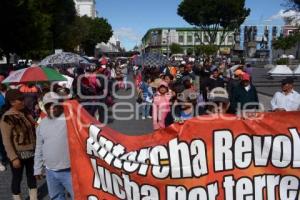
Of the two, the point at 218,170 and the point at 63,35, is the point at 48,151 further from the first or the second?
the point at 63,35

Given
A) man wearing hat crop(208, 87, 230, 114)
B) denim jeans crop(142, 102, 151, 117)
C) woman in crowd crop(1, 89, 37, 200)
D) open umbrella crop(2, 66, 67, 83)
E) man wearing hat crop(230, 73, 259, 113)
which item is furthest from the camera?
denim jeans crop(142, 102, 151, 117)

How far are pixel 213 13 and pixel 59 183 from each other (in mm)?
68609

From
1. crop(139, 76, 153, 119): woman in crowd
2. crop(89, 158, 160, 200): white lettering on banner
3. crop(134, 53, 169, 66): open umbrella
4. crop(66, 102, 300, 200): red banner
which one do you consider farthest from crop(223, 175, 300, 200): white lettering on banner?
crop(134, 53, 169, 66): open umbrella

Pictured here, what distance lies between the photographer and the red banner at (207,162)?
16.4 ft

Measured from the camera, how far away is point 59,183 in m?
5.55

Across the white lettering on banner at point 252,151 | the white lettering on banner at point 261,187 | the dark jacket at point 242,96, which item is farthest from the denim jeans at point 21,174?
the dark jacket at point 242,96

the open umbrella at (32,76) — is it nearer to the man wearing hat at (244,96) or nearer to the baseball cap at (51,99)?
the man wearing hat at (244,96)

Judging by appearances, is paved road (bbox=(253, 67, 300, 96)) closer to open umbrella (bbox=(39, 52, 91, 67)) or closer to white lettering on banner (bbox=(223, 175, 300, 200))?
open umbrella (bbox=(39, 52, 91, 67))

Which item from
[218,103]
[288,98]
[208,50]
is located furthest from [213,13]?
[218,103]

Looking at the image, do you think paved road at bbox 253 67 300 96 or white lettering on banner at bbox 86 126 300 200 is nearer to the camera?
white lettering on banner at bbox 86 126 300 200

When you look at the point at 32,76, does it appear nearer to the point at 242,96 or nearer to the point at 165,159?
the point at 242,96

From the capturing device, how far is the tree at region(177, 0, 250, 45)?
71.9 metres

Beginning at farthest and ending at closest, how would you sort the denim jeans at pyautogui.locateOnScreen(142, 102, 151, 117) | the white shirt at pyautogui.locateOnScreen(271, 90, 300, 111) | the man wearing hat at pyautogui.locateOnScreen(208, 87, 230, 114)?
the denim jeans at pyautogui.locateOnScreen(142, 102, 151, 117) → the white shirt at pyautogui.locateOnScreen(271, 90, 300, 111) → the man wearing hat at pyautogui.locateOnScreen(208, 87, 230, 114)

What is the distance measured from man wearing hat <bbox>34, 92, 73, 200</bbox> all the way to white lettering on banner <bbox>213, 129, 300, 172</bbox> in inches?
62.7
